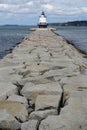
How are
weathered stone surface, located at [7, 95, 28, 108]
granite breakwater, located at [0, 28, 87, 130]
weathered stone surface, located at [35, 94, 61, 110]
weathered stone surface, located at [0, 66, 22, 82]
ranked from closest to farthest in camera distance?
granite breakwater, located at [0, 28, 87, 130], weathered stone surface, located at [35, 94, 61, 110], weathered stone surface, located at [7, 95, 28, 108], weathered stone surface, located at [0, 66, 22, 82]

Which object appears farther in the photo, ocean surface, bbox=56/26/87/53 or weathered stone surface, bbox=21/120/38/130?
ocean surface, bbox=56/26/87/53

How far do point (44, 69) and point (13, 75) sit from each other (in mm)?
A: 701

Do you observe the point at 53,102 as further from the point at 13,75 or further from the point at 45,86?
the point at 13,75

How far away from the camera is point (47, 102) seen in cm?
393

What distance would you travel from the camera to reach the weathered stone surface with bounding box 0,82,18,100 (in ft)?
14.0

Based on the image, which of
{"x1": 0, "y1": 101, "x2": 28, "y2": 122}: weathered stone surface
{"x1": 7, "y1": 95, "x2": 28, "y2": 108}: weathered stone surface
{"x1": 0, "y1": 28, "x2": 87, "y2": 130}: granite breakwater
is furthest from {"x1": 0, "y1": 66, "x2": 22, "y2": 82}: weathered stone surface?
{"x1": 0, "y1": 101, "x2": 28, "y2": 122}: weathered stone surface

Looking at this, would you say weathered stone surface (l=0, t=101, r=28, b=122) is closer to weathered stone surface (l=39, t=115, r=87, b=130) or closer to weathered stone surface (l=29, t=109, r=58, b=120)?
weathered stone surface (l=29, t=109, r=58, b=120)

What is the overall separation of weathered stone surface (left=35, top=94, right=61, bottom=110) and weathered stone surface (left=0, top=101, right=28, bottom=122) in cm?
16

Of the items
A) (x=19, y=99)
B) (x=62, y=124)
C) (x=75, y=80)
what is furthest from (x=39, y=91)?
(x=62, y=124)

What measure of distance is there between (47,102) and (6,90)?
2.36 ft

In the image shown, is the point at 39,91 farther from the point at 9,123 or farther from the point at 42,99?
the point at 9,123

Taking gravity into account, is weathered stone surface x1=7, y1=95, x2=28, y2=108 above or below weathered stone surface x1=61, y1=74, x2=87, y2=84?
above

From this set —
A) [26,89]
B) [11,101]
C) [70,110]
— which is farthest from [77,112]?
[26,89]

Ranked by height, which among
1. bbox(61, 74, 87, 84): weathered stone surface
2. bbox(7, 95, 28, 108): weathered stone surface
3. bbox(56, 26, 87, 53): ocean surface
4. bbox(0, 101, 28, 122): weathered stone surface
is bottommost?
bbox(56, 26, 87, 53): ocean surface
